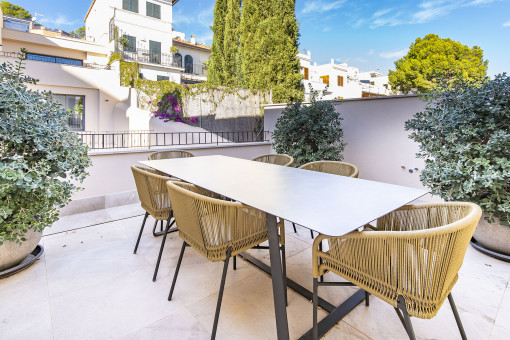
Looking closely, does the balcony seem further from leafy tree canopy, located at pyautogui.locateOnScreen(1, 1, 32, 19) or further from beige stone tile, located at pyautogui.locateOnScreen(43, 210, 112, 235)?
leafy tree canopy, located at pyautogui.locateOnScreen(1, 1, 32, 19)

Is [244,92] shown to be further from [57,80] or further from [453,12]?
[453,12]

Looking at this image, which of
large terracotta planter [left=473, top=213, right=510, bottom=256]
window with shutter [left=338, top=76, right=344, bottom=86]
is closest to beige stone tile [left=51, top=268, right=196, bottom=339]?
large terracotta planter [left=473, top=213, right=510, bottom=256]

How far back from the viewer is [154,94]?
31.5 feet

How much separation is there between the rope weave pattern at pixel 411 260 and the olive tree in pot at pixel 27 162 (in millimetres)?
1919

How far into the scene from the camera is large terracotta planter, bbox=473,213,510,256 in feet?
7.39

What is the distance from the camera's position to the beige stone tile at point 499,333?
1.44m

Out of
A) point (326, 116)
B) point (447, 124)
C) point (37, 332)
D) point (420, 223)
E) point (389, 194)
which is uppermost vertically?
point (326, 116)

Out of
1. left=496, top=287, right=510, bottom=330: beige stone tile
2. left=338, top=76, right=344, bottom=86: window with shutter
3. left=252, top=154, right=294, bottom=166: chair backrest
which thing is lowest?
left=496, top=287, right=510, bottom=330: beige stone tile

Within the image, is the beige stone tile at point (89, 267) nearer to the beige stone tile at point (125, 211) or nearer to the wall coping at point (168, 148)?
the beige stone tile at point (125, 211)

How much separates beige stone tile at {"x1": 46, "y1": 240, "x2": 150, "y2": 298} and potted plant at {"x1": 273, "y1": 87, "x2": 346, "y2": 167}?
107 inches

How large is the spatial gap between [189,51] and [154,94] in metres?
10.0

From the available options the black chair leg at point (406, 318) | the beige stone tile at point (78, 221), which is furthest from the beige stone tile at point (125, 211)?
the black chair leg at point (406, 318)

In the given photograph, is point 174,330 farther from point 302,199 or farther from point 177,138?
point 177,138

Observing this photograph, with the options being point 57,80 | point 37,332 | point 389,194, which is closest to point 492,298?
point 389,194
